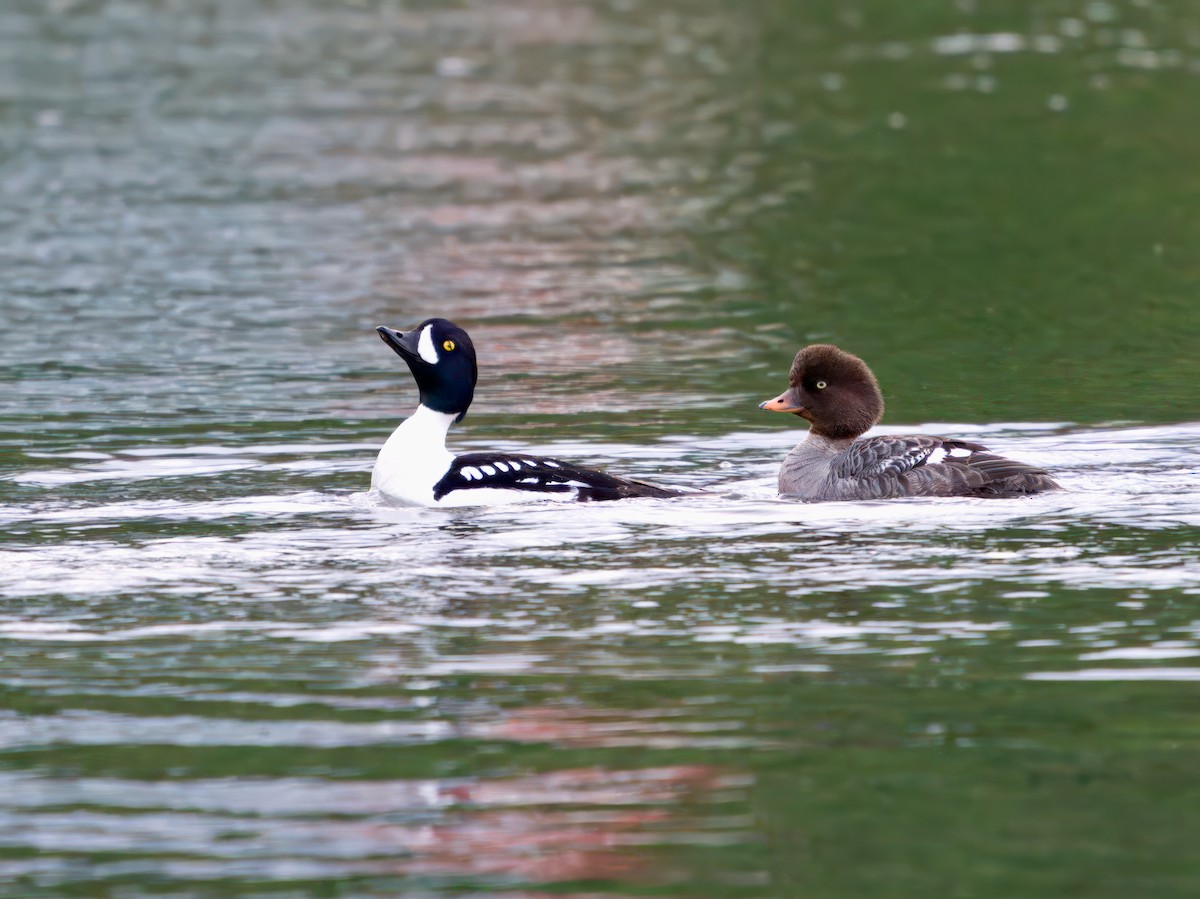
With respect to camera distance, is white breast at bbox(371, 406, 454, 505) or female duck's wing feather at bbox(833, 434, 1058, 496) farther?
white breast at bbox(371, 406, 454, 505)

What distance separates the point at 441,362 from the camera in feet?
43.1

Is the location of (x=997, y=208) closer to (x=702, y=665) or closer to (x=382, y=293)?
(x=382, y=293)

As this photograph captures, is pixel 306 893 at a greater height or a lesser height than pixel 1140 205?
lesser

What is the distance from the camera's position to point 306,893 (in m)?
6.60

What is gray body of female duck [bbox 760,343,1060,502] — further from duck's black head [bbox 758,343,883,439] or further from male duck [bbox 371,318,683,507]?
male duck [bbox 371,318,683,507]

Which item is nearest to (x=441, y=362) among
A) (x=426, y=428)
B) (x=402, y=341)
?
(x=402, y=341)

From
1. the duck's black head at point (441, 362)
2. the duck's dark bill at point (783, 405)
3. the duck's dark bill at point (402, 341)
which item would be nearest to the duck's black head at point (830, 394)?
the duck's dark bill at point (783, 405)

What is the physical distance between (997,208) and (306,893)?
844 inches

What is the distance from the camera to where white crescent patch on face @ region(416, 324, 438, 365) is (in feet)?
43.2

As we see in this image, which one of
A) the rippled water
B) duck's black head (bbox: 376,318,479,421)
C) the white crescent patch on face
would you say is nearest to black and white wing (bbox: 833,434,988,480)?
the rippled water

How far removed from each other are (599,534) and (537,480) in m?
0.96

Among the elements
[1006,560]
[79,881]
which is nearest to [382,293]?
[1006,560]

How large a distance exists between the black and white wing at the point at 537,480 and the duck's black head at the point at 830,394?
1.44 metres

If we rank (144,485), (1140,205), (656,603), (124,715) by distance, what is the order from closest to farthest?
(124,715)
(656,603)
(144,485)
(1140,205)
